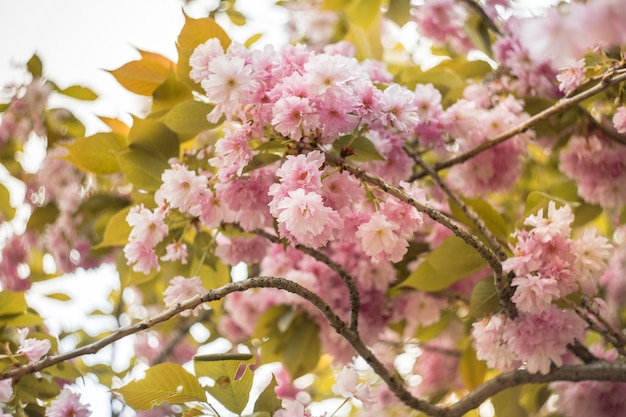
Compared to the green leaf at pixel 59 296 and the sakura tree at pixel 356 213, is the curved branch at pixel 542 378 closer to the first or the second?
the sakura tree at pixel 356 213

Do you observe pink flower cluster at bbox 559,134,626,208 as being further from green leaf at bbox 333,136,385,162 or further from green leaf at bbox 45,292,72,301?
green leaf at bbox 45,292,72,301

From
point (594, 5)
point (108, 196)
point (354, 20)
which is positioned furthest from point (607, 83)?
point (108, 196)

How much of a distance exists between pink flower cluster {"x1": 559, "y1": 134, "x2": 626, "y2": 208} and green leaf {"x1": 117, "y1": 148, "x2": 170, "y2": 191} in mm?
748

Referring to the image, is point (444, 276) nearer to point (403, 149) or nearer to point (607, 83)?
point (403, 149)

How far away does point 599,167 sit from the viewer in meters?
1.22

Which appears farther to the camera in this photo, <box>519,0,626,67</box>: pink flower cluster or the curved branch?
the curved branch

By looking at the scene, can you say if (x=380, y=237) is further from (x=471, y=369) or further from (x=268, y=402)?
(x=471, y=369)

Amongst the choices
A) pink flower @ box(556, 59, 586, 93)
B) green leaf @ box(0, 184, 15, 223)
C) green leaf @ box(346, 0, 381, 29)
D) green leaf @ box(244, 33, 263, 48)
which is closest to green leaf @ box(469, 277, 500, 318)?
pink flower @ box(556, 59, 586, 93)

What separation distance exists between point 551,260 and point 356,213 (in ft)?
0.90

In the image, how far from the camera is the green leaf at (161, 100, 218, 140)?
100 cm

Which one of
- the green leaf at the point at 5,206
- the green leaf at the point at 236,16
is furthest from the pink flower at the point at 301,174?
the green leaf at the point at 5,206

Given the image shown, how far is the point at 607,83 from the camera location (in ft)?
3.01

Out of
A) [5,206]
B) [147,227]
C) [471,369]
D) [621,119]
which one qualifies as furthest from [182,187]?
[5,206]

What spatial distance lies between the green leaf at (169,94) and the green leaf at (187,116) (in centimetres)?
12
